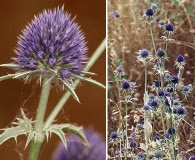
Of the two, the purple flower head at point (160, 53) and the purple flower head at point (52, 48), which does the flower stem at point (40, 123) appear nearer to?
the purple flower head at point (52, 48)

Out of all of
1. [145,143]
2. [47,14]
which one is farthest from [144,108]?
[47,14]

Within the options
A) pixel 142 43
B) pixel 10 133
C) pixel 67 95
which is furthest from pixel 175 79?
pixel 10 133

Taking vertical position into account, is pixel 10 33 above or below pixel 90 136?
above

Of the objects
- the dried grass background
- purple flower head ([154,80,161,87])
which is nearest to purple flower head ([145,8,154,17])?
the dried grass background

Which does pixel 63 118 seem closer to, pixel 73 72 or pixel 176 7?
pixel 73 72

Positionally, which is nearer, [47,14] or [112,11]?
[47,14]

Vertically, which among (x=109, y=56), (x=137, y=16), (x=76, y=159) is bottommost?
(x=76, y=159)

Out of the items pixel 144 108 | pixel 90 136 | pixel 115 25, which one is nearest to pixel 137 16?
pixel 115 25
